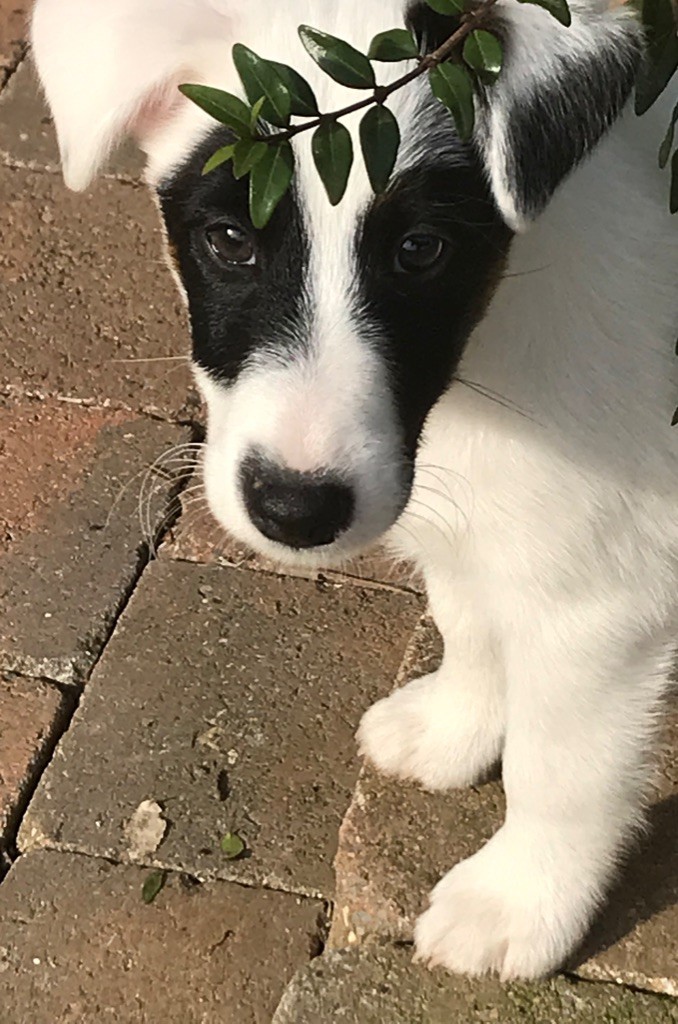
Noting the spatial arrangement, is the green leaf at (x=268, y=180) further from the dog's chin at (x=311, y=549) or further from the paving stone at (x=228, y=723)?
the paving stone at (x=228, y=723)

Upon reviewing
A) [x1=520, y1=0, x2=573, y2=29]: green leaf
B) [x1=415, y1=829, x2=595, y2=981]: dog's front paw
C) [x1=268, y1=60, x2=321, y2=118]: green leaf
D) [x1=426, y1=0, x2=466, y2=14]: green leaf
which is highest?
[x1=520, y1=0, x2=573, y2=29]: green leaf

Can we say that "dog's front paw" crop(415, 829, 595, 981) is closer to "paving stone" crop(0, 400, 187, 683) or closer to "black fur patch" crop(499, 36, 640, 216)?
"paving stone" crop(0, 400, 187, 683)

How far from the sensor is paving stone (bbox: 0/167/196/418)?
2.81 metres

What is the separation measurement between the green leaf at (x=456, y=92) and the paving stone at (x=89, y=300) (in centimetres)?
165

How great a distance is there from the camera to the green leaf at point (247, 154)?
3.67 feet

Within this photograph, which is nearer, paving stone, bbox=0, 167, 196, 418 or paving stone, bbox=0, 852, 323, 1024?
paving stone, bbox=0, 852, 323, 1024

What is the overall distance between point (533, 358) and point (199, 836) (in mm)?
982

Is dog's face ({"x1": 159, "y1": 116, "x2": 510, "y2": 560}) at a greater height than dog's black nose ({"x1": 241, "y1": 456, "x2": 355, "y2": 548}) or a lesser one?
greater

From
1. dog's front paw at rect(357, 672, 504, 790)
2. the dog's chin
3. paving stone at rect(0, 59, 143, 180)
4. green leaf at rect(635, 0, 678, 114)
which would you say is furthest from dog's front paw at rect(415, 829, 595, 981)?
paving stone at rect(0, 59, 143, 180)

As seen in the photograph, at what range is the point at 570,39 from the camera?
1.35 metres

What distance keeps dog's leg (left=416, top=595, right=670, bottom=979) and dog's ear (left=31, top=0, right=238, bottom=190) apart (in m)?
0.75

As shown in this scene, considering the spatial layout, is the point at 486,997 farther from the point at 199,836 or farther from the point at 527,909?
the point at 199,836

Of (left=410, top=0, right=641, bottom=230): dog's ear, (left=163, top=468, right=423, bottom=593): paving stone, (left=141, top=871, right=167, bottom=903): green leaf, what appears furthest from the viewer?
(left=163, top=468, right=423, bottom=593): paving stone

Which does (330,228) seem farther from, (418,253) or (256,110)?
(256,110)
